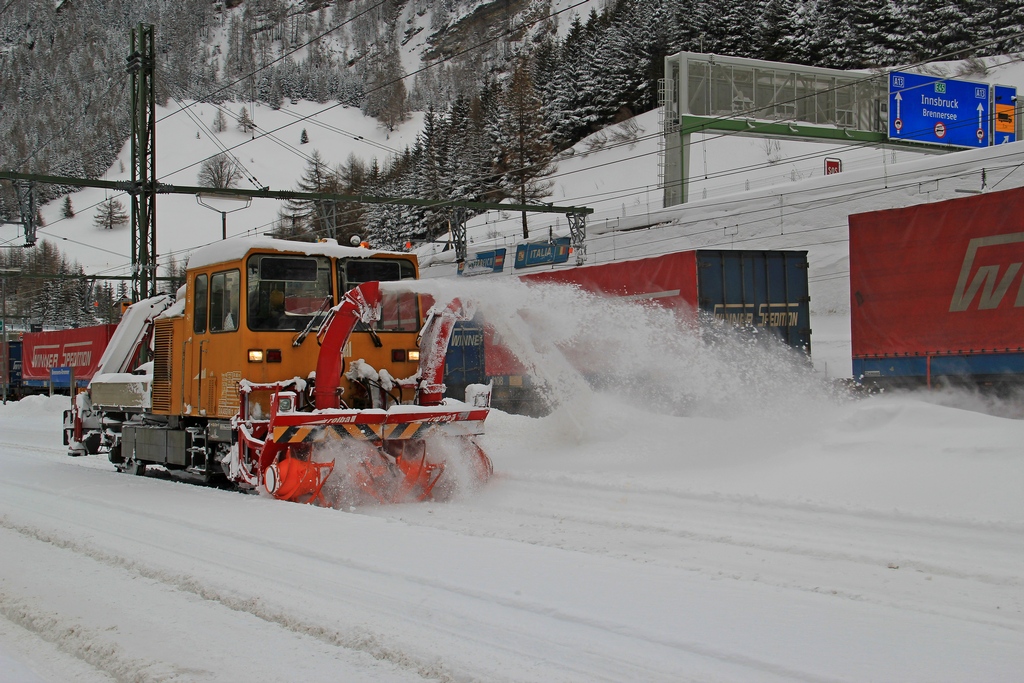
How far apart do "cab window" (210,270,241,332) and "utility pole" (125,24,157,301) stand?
12663mm

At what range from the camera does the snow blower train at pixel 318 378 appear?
921 centimetres

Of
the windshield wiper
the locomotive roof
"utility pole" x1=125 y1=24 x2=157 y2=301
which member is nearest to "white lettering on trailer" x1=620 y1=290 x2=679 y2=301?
the locomotive roof

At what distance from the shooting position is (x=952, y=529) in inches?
295

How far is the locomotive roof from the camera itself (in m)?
9.65

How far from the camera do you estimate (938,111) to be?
3534 cm

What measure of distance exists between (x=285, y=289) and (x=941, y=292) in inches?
397

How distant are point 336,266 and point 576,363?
5540mm

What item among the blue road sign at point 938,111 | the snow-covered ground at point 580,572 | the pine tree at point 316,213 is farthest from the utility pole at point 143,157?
the blue road sign at point 938,111

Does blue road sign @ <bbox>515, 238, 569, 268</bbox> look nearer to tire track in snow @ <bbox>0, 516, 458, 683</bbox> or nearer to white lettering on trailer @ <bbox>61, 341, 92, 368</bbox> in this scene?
white lettering on trailer @ <bbox>61, 341, 92, 368</bbox>

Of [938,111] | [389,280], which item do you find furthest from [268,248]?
[938,111]

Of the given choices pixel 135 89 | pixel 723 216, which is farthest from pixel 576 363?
pixel 723 216

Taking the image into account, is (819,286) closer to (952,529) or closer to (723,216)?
(723,216)

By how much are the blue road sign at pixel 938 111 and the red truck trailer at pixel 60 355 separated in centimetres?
3051

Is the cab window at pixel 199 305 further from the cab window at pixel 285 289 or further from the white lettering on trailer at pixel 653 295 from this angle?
the white lettering on trailer at pixel 653 295
